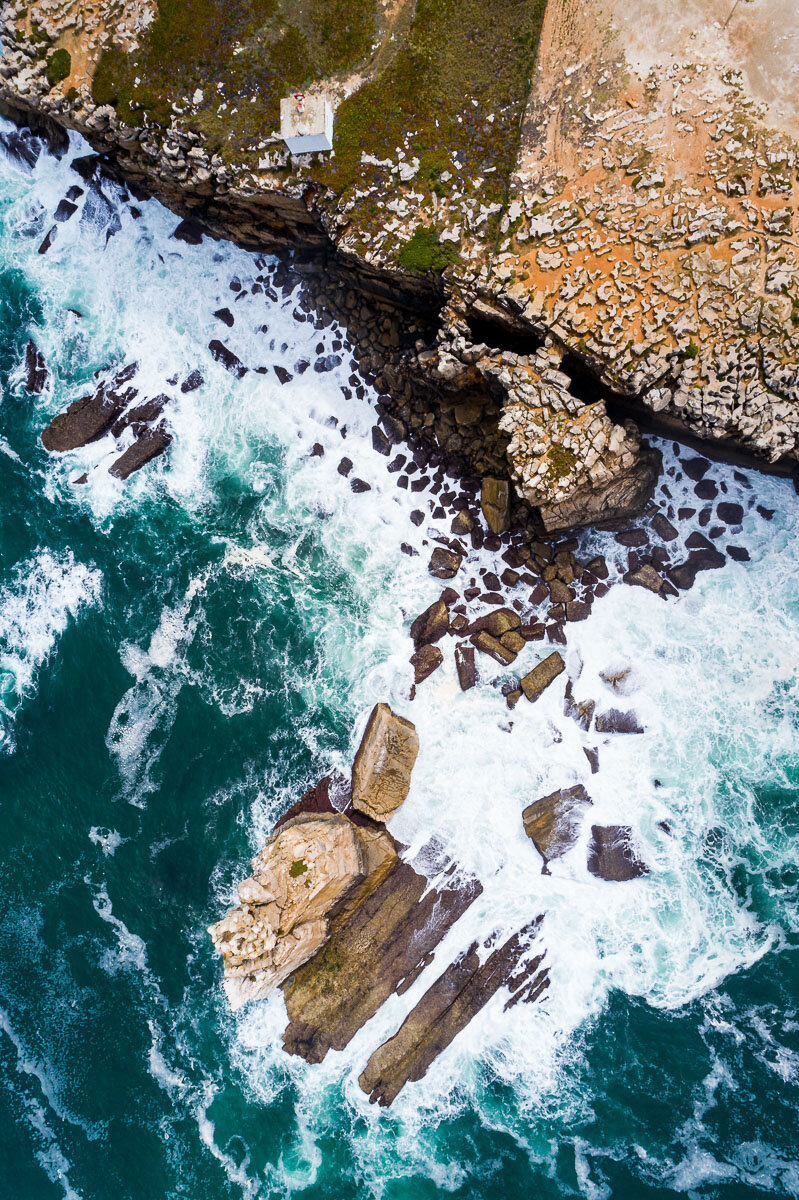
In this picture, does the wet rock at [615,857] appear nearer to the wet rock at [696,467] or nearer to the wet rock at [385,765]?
the wet rock at [385,765]

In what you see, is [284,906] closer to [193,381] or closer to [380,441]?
[380,441]

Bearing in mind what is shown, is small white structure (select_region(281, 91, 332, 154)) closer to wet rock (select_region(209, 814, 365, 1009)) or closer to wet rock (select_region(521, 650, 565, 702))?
wet rock (select_region(521, 650, 565, 702))

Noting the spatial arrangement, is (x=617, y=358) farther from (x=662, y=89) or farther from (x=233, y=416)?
(x=233, y=416)

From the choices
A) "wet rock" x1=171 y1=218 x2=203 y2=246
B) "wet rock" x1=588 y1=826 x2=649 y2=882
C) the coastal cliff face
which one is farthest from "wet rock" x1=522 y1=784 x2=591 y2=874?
"wet rock" x1=171 y1=218 x2=203 y2=246

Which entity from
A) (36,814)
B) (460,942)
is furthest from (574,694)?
(36,814)

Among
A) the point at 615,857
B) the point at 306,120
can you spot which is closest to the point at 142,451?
the point at 306,120

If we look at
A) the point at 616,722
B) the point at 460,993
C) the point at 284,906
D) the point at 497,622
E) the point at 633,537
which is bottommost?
the point at 460,993
